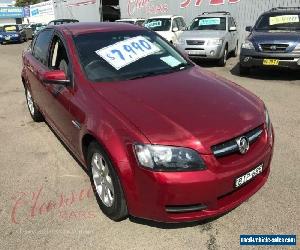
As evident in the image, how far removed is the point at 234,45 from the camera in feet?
44.8

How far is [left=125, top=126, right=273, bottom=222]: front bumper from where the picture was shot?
272cm

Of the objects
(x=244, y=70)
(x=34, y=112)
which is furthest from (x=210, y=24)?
(x=34, y=112)

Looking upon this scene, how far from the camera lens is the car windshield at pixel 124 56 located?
3893 mm

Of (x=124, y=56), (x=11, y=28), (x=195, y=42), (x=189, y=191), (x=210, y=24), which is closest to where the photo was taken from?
(x=189, y=191)

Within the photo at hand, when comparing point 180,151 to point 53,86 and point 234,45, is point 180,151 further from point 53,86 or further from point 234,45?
point 234,45

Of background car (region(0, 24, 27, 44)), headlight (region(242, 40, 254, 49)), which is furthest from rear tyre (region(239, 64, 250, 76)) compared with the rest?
background car (region(0, 24, 27, 44))

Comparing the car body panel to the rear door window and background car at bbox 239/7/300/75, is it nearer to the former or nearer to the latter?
the rear door window

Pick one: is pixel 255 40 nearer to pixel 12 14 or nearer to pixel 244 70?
pixel 244 70

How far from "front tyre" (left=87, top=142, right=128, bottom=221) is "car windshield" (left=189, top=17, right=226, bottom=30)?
33.1 ft

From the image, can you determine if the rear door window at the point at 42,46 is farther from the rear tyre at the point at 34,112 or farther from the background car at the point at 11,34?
the background car at the point at 11,34

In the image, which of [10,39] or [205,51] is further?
[10,39]

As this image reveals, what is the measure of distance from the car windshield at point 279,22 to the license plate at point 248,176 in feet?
25.2

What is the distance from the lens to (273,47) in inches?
359

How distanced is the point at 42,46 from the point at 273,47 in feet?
19.8
